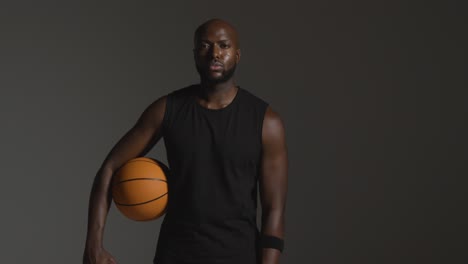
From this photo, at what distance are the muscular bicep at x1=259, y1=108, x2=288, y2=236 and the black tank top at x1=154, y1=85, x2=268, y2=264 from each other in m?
0.03

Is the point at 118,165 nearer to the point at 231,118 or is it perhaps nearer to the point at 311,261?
the point at 231,118

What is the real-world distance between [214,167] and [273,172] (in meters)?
0.19

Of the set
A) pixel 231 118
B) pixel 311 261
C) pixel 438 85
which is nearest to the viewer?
pixel 231 118

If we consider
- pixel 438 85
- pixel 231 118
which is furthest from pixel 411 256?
pixel 231 118

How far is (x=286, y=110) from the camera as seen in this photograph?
3.67m

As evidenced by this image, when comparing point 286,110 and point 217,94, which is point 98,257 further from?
point 286,110

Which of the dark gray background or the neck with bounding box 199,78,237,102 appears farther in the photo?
the dark gray background

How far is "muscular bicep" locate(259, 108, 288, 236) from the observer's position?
2.09 metres

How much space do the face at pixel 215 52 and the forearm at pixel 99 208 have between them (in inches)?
17.5

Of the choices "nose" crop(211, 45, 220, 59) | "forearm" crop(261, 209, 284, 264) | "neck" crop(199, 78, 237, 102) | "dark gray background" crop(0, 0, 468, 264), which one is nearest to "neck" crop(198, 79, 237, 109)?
"neck" crop(199, 78, 237, 102)

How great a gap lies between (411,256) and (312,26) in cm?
131

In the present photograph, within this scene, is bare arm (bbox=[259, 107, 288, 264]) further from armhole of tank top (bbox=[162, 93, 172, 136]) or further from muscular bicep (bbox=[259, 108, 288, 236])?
armhole of tank top (bbox=[162, 93, 172, 136])

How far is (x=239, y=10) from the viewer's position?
3688 mm

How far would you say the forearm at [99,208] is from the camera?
208 centimetres
